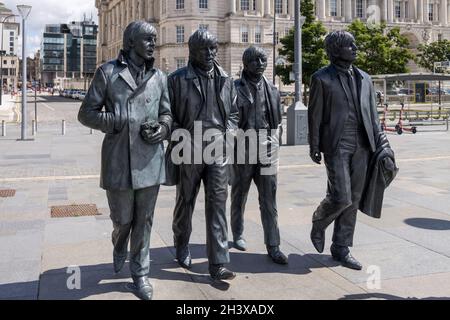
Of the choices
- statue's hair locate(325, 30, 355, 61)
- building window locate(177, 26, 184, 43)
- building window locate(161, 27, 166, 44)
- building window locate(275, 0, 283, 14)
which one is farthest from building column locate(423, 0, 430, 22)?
statue's hair locate(325, 30, 355, 61)

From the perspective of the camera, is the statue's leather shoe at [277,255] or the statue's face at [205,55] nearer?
the statue's face at [205,55]

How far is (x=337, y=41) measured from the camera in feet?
16.5

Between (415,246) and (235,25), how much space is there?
227 ft

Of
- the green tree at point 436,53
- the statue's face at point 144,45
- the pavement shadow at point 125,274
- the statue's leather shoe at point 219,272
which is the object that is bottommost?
the pavement shadow at point 125,274

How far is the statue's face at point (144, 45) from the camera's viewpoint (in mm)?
4129

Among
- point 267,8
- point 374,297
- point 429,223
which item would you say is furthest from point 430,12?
point 374,297

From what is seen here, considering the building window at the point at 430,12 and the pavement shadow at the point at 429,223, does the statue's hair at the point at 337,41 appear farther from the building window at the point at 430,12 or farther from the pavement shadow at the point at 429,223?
the building window at the point at 430,12

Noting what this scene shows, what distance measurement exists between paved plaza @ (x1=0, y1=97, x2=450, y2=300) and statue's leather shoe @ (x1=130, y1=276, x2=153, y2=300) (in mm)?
94

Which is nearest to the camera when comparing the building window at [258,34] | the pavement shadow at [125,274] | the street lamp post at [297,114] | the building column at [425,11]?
the pavement shadow at [125,274]

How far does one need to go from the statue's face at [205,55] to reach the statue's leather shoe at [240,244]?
200 centimetres

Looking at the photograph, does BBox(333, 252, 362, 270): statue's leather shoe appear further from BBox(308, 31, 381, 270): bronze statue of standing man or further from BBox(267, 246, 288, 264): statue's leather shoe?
BBox(267, 246, 288, 264): statue's leather shoe

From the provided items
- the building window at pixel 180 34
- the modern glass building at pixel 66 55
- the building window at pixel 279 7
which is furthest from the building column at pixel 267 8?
the modern glass building at pixel 66 55

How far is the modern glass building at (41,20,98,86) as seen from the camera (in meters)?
155
